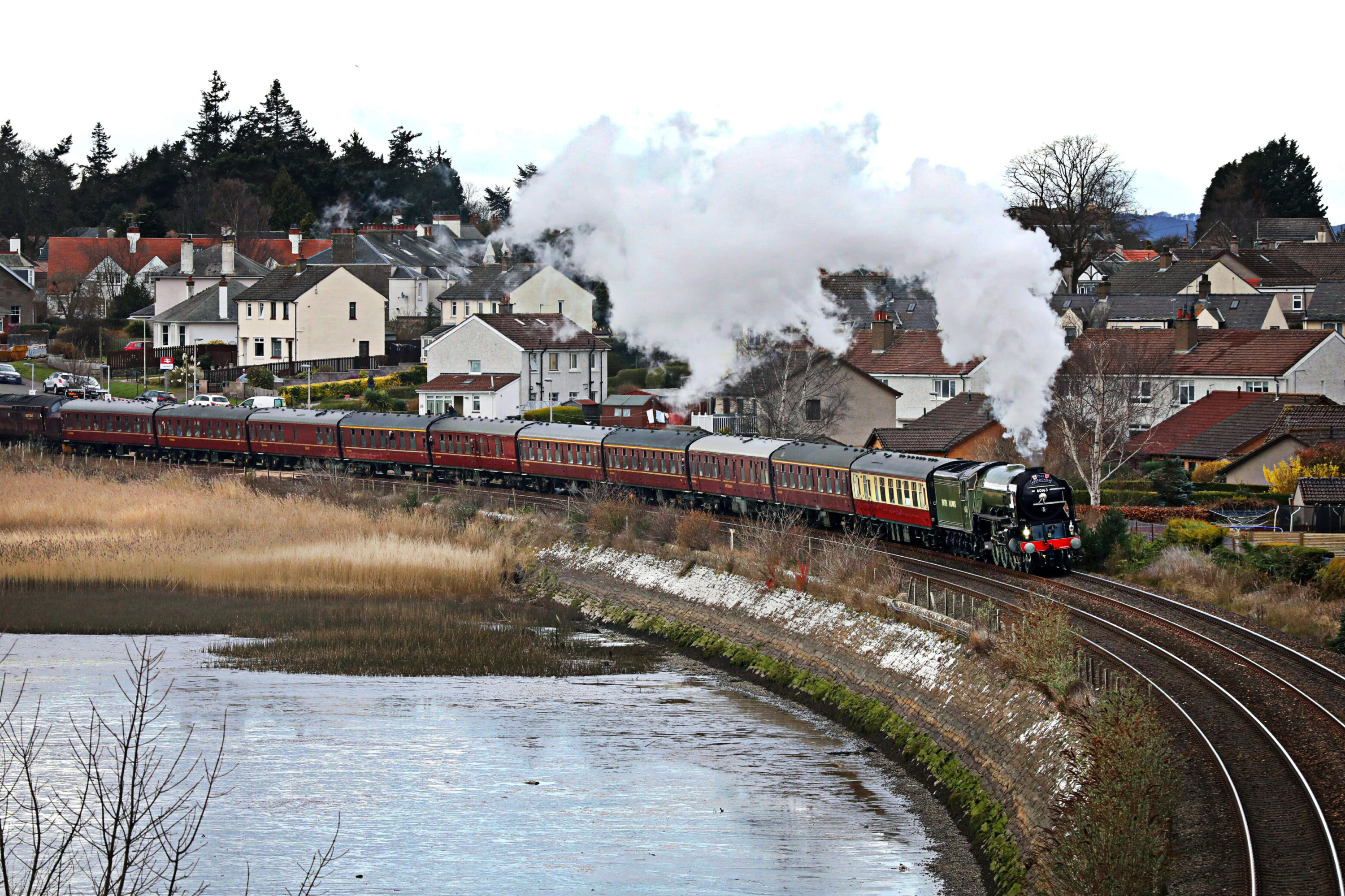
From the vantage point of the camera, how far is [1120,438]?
59094 mm

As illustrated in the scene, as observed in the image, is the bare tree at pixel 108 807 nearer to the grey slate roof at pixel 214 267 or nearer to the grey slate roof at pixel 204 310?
the grey slate roof at pixel 204 310

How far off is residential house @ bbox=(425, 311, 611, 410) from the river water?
46.6 metres

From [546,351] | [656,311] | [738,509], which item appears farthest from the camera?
[546,351]

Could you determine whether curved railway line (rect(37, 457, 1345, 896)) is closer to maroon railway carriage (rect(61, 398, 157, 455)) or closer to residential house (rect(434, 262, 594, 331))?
maroon railway carriage (rect(61, 398, 157, 455))

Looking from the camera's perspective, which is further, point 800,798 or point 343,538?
point 343,538

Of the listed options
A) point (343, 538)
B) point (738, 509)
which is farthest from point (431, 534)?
point (738, 509)

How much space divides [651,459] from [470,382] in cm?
2715

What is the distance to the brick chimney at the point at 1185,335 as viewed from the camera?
7412 cm

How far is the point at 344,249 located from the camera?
362 feet

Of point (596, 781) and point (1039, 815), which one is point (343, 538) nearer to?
point (596, 781)

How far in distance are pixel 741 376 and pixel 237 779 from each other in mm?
36996

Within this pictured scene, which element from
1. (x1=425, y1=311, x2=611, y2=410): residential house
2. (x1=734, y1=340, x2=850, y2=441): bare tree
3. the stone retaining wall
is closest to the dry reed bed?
the stone retaining wall

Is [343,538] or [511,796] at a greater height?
[343,538]

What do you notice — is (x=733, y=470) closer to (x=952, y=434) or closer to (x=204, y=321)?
(x=952, y=434)
